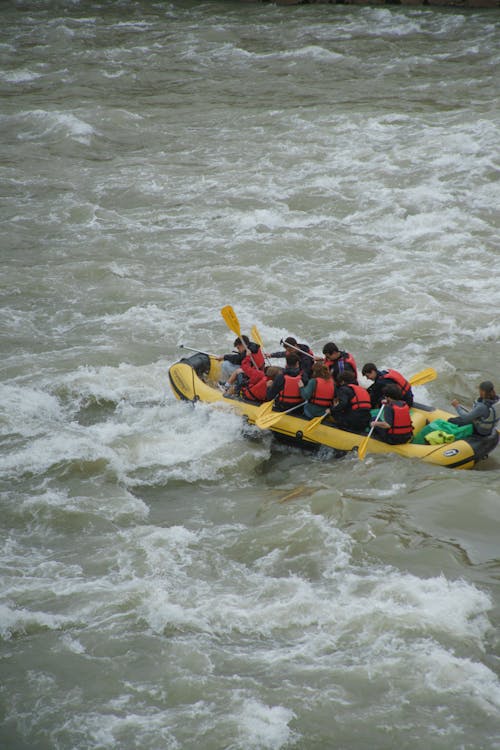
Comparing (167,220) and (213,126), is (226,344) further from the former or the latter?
(213,126)

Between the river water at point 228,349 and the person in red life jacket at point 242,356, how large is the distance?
662 mm

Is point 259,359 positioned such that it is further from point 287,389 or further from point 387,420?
point 387,420

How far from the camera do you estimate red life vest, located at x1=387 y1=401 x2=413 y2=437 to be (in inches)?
283

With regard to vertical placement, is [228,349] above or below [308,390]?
below

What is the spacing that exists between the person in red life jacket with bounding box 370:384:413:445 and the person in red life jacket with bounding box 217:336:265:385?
1502 millimetres

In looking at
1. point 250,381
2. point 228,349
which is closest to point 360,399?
point 250,381

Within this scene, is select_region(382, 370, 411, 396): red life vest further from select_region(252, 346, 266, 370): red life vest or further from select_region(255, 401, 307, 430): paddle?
select_region(252, 346, 266, 370): red life vest

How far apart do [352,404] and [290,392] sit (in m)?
0.62

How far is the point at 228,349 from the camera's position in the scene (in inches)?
390

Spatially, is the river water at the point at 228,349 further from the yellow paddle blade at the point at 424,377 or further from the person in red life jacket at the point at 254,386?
the yellow paddle blade at the point at 424,377

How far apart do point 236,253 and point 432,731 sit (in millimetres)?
8670

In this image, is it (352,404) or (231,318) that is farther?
(231,318)

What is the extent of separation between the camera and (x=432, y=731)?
4645 mm

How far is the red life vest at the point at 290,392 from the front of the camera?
25.4 feet
